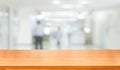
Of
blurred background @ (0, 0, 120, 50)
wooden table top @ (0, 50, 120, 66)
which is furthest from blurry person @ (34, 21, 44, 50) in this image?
wooden table top @ (0, 50, 120, 66)

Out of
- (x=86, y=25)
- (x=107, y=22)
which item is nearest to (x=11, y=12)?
(x=86, y=25)

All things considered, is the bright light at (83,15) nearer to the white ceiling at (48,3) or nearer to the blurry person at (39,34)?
the white ceiling at (48,3)

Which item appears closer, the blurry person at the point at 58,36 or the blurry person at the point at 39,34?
the blurry person at the point at 39,34

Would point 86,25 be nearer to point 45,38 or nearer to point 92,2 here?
point 92,2

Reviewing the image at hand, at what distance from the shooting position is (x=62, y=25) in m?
4.89

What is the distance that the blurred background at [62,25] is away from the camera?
4793 millimetres

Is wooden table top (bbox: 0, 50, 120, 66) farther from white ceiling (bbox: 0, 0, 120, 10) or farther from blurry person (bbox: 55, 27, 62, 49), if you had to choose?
blurry person (bbox: 55, 27, 62, 49)

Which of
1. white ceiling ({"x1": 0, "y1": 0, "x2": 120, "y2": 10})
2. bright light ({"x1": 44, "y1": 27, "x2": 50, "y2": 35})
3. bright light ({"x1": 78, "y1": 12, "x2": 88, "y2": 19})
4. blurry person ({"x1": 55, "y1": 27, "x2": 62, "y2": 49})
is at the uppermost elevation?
white ceiling ({"x1": 0, "y1": 0, "x2": 120, "y2": 10})

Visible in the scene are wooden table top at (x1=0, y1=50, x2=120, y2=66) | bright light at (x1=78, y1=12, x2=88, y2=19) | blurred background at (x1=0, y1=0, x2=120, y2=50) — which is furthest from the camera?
bright light at (x1=78, y1=12, x2=88, y2=19)

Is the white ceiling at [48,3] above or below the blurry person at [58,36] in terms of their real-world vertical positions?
above

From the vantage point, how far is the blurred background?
189 inches

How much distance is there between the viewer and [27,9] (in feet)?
16.4

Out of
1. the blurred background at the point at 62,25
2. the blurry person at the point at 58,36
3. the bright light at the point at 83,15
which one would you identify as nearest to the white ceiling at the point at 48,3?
the blurred background at the point at 62,25

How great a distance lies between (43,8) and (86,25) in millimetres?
1355
